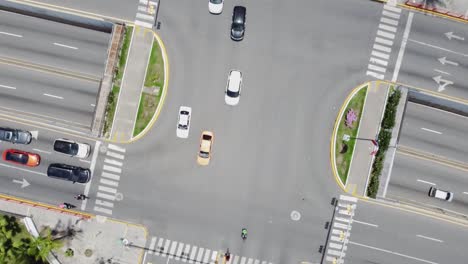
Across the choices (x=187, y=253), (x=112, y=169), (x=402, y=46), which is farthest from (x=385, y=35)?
(x=112, y=169)

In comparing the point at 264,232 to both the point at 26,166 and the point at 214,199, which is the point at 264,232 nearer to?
the point at 214,199

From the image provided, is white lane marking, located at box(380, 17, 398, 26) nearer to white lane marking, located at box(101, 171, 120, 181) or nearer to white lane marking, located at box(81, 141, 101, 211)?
white lane marking, located at box(101, 171, 120, 181)

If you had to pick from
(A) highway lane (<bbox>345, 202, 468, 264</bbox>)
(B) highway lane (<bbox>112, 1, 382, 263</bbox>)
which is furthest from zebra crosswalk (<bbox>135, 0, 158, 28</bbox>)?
(A) highway lane (<bbox>345, 202, 468, 264</bbox>)

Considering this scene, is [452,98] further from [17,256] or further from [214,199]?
[17,256]

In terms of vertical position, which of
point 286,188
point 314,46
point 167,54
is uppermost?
point 314,46

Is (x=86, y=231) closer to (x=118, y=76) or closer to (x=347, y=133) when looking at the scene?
(x=118, y=76)

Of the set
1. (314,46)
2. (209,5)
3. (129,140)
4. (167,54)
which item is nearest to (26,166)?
(129,140)

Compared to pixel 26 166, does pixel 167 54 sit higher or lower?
higher
